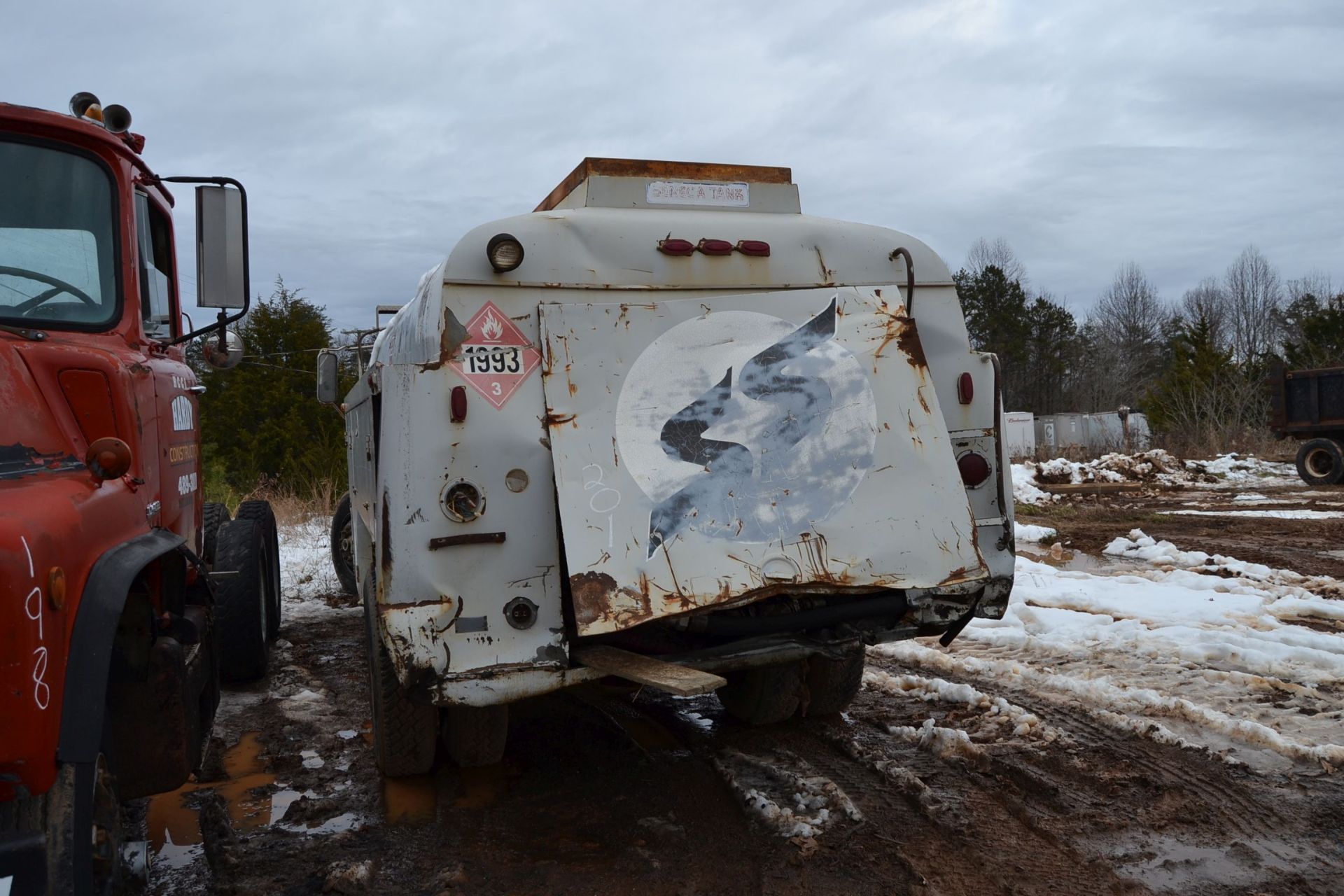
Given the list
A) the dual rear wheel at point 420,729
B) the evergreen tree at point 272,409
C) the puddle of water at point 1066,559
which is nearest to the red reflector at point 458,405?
the dual rear wheel at point 420,729

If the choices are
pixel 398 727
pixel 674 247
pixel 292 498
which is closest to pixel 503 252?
pixel 674 247

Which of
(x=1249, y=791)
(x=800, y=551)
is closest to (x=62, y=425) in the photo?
(x=800, y=551)

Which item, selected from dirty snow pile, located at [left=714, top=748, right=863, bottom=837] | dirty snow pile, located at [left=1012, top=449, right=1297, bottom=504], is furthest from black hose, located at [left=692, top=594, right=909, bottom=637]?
dirty snow pile, located at [left=1012, top=449, right=1297, bottom=504]

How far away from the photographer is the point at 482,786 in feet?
14.5

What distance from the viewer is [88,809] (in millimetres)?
2145

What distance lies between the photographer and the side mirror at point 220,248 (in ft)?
13.0

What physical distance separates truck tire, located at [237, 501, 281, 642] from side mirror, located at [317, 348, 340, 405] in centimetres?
115

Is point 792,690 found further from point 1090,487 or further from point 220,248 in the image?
point 1090,487

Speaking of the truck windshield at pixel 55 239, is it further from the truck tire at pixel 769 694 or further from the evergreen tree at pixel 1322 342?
the evergreen tree at pixel 1322 342

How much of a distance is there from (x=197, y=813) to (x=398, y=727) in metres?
0.99

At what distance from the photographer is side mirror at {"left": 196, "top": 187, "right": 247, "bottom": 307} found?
155 inches

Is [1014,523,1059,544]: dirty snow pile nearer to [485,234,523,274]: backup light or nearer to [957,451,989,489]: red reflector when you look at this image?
[957,451,989,489]: red reflector

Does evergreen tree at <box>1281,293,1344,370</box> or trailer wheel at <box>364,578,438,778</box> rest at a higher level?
evergreen tree at <box>1281,293,1344,370</box>

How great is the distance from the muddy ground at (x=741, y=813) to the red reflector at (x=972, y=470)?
4.14 feet
